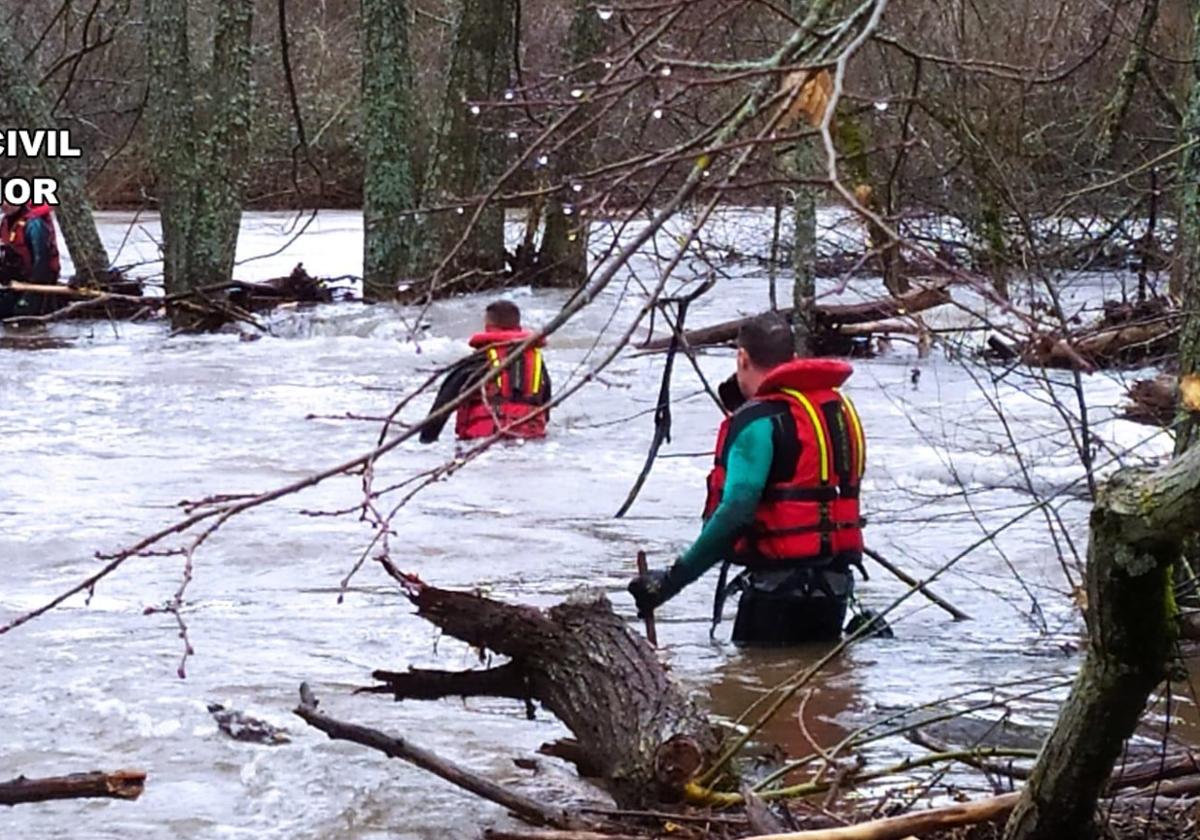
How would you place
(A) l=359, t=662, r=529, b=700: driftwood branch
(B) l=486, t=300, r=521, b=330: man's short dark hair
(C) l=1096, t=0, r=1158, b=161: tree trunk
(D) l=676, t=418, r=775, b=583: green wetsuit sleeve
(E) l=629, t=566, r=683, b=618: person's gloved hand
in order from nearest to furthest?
(A) l=359, t=662, r=529, b=700: driftwood branch → (E) l=629, t=566, r=683, b=618: person's gloved hand → (D) l=676, t=418, r=775, b=583: green wetsuit sleeve → (C) l=1096, t=0, r=1158, b=161: tree trunk → (B) l=486, t=300, r=521, b=330: man's short dark hair

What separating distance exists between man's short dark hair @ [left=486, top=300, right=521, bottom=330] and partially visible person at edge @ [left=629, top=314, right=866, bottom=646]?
173 inches

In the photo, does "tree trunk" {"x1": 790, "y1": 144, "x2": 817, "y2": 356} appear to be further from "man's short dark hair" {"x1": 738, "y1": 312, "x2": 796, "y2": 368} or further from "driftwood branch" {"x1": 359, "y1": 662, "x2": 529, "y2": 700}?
"driftwood branch" {"x1": 359, "y1": 662, "x2": 529, "y2": 700}

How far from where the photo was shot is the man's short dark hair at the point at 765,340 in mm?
7281

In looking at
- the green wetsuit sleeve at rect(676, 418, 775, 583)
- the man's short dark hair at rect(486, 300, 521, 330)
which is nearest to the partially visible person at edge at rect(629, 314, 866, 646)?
the green wetsuit sleeve at rect(676, 418, 775, 583)

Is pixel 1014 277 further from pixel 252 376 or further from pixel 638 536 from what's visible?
pixel 252 376

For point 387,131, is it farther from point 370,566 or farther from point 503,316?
point 370,566

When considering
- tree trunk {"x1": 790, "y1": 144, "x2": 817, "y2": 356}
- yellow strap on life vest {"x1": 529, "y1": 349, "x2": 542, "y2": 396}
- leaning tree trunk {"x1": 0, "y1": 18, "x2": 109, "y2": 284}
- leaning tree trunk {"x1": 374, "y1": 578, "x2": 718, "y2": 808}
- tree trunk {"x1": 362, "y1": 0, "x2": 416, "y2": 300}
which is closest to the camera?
leaning tree trunk {"x1": 374, "y1": 578, "x2": 718, "y2": 808}

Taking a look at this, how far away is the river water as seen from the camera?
621 centimetres

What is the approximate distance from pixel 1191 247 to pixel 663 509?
548 cm

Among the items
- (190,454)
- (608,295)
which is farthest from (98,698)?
(608,295)

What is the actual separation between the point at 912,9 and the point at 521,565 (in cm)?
827

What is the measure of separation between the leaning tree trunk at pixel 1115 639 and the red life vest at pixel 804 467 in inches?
133

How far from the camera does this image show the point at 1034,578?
9484 mm

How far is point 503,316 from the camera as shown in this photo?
1185cm
